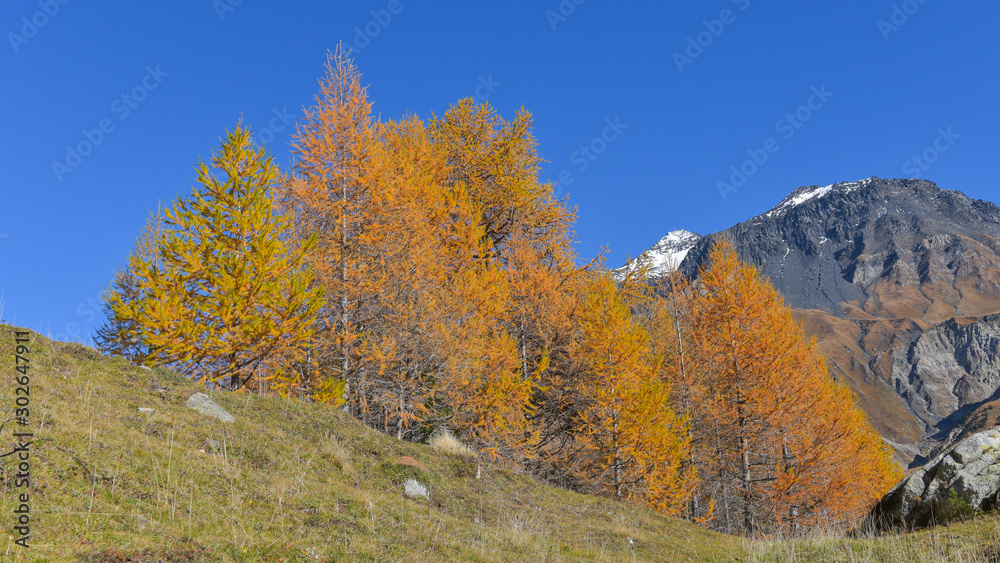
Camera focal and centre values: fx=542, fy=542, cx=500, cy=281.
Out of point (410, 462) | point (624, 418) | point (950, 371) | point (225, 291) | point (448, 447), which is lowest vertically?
point (410, 462)

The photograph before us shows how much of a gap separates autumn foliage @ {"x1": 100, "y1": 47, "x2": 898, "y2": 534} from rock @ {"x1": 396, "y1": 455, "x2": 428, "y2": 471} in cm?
312

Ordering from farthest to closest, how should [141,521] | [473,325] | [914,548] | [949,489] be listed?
1. [473,325]
2. [949,489]
3. [914,548]
4. [141,521]

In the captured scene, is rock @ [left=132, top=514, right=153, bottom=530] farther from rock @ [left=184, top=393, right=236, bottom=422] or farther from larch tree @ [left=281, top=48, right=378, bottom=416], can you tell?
larch tree @ [left=281, top=48, right=378, bottom=416]

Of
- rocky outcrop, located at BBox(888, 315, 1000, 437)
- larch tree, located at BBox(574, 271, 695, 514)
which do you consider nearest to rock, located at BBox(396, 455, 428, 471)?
larch tree, located at BBox(574, 271, 695, 514)

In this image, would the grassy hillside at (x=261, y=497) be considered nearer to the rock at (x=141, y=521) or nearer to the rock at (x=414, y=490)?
the rock at (x=141, y=521)

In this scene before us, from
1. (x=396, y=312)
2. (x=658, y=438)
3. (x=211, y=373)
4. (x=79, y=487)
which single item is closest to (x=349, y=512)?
(x=79, y=487)

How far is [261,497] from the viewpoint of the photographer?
6.63 m

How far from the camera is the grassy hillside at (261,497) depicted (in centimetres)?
495

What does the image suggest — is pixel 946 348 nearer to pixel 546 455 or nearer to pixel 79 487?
pixel 546 455

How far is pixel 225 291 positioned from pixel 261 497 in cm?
604

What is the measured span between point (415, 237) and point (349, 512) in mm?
10371

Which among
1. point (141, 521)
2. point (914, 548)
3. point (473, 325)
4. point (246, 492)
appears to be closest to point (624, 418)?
point (473, 325)

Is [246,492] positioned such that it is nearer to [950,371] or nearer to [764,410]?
[764,410]

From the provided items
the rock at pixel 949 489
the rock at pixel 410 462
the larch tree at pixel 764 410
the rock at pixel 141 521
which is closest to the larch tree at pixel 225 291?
the rock at pixel 410 462
